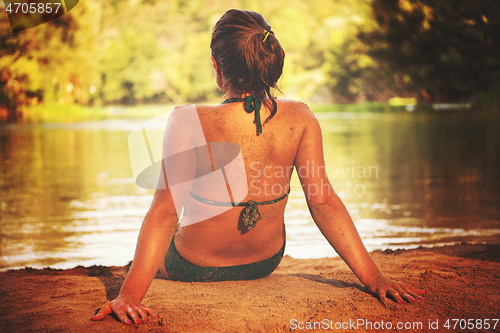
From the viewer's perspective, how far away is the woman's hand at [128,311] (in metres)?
1.91

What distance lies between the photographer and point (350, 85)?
59.3 m

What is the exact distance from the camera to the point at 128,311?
193 centimetres

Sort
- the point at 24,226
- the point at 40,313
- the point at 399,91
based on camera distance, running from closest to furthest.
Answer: the point at 40,313
the point at 24,226
the point at 399,91

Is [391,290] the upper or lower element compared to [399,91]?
upper

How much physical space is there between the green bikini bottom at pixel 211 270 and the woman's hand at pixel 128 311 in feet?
1.68

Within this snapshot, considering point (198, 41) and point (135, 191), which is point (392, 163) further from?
point (198, 41)

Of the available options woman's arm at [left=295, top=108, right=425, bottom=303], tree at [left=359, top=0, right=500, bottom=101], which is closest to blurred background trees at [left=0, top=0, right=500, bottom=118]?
tree at [left=359, top=0, right=500, bottom=101]

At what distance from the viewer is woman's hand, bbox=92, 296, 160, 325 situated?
1914 mm

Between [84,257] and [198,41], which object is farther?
[198,41]

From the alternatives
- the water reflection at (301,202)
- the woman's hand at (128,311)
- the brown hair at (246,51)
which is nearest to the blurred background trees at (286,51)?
the brown hair at (246,51)

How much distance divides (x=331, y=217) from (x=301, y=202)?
3.88 metres

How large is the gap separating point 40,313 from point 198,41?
67.3m

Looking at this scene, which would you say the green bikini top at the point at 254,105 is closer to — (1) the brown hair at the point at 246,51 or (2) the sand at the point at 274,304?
(1) the brown hair at the point at 246,51

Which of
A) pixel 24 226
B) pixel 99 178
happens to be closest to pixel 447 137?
pixel 99 178
